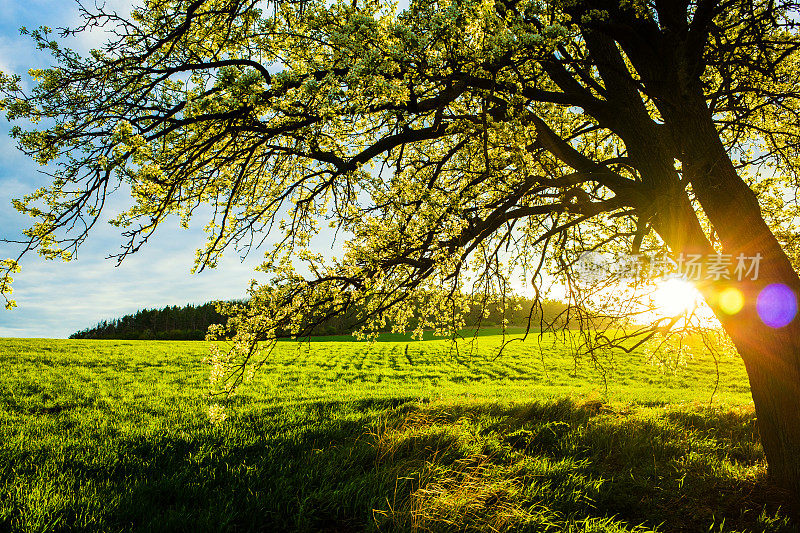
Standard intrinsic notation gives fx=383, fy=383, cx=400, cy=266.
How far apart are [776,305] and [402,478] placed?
19.6 ft

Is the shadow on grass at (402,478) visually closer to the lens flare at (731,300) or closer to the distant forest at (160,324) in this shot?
the lens flare at (731,300)

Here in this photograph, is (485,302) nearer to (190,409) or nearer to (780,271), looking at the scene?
(780,271)

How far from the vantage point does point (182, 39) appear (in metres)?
6.26

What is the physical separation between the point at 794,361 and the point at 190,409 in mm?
11214

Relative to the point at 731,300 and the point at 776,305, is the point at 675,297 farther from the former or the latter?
the point at 776,305

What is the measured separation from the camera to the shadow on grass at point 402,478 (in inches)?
158

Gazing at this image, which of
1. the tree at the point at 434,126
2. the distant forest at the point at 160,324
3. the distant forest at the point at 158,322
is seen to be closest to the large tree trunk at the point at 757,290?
the tree at the point at 434,126

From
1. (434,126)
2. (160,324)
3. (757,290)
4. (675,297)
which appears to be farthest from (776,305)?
(160,324)

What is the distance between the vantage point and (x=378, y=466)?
530 centimetres

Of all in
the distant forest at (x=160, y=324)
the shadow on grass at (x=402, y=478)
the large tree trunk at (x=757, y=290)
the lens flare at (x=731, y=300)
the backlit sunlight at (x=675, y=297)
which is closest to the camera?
the shadow on grass at (x=402, y=478)

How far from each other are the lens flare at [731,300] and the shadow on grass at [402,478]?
2539 mm

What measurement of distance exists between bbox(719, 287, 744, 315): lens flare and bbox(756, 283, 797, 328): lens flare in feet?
0.69

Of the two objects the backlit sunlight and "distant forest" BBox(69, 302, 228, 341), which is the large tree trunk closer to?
the backlit sunlight

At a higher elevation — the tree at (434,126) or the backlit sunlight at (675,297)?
the tree at (434,126)
